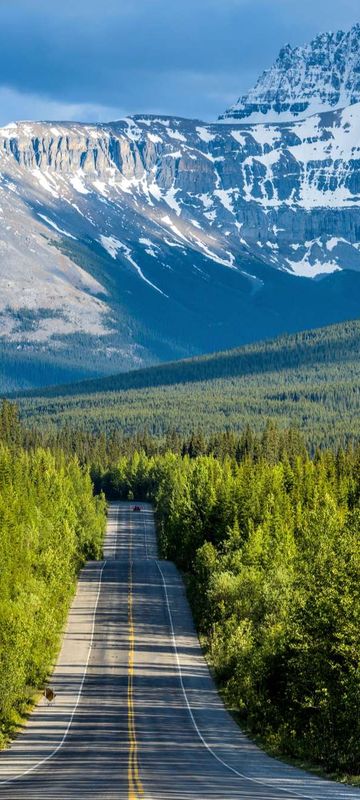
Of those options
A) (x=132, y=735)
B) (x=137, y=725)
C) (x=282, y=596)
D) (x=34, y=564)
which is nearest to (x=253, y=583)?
(x=282, y=596)

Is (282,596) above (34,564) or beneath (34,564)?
above

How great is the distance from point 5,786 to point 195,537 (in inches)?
3383

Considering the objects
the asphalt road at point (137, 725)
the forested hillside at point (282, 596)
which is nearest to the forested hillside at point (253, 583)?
the forested hillside at point (282, 596)

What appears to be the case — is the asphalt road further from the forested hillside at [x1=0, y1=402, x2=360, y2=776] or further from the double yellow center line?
the forested hillside at [x1=0, y1=402, x2=360, y2=776]

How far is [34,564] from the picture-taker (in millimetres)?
110438

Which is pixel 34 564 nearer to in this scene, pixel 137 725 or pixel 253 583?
pixel 253 583

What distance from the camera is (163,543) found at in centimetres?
16600

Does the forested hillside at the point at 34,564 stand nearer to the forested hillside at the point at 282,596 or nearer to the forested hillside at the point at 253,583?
the forested hillside at the point at 253,583

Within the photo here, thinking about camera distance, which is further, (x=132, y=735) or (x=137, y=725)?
(x=137, y=725)

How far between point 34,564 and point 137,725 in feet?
138

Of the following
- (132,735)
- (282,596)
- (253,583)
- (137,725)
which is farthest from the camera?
(253,583)

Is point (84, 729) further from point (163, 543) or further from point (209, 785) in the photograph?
point (163, 543)

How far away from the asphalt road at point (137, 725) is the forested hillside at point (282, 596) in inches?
71.5

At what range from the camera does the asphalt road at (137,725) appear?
48.0m
